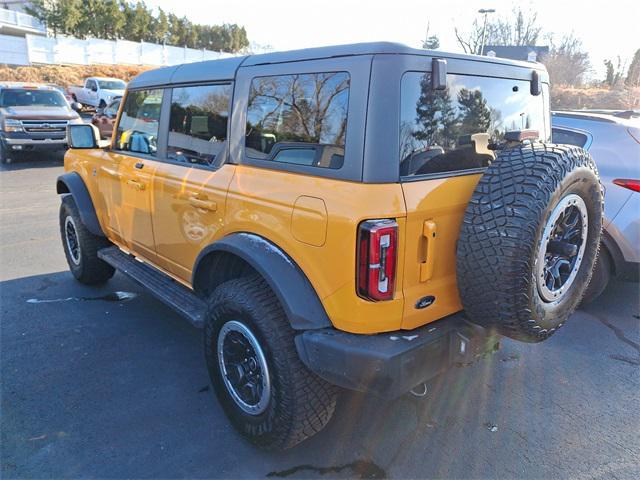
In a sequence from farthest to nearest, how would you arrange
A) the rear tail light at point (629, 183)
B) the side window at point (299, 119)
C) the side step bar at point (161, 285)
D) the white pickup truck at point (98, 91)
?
the white pickup truck at point (98, 91) → the rear tail light at point (629, 183) → the side step bar at point (161, 285) → the side window at point (299, 119)

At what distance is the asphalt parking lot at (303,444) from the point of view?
8.38 feet

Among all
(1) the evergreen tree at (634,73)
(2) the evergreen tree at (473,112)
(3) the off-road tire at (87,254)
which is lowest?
(3) the off-road tire at (87,254)

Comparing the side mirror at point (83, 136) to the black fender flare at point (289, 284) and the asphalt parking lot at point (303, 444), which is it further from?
the black fender flare at point (289, 284)

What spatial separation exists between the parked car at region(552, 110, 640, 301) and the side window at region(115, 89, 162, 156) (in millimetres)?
3717

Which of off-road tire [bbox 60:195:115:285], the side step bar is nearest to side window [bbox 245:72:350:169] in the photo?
the side step bar

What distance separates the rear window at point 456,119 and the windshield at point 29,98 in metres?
13.6

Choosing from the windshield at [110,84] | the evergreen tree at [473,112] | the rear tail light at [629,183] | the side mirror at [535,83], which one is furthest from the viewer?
the windshield at [110,84]

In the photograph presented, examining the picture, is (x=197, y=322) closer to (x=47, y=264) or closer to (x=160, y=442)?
(x=160, y=442)

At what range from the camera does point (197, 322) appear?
9.73 ft

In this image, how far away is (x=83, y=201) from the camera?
4.55m

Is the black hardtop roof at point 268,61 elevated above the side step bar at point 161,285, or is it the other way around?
the black hardtop roof at point 268,61

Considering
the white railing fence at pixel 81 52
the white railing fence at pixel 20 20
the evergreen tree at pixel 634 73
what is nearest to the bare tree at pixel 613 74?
the evergreen tree at pixel 634 73

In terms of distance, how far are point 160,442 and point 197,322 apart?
0.69m

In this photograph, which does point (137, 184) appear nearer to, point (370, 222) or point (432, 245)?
point (370, 222)
